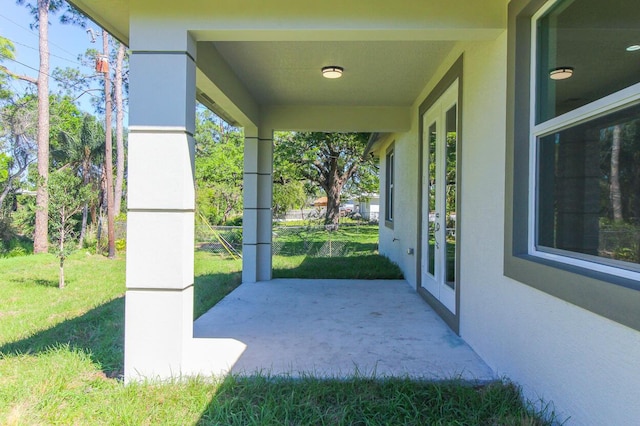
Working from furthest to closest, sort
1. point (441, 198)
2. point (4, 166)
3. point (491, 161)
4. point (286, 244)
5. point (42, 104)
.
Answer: point (4, 166) → point (42, 104) → point (286, 244) → point (441, 198) → point (491, 161)

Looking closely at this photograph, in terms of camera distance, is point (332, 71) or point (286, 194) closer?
point (332, 71)

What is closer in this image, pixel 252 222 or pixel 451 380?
pixel 451 380

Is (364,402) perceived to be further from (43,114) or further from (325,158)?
(325,158)

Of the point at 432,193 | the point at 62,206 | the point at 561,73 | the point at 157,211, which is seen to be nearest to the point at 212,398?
the point at 157,211

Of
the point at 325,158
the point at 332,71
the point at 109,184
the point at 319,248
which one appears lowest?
the point at 319,248

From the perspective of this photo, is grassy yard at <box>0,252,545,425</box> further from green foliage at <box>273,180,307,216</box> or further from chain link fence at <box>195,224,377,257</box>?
green foliage at <box>273,180,307,216</box>

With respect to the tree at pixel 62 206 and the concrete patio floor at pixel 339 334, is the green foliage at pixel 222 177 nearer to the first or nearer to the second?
the tree at pixel 62 206

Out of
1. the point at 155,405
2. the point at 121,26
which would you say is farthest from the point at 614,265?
the point at 121,26

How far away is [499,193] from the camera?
3004 mm

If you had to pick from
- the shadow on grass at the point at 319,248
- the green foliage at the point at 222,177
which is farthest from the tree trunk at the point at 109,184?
the green foliage at the point at 222,177

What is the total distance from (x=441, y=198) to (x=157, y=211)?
314 cm

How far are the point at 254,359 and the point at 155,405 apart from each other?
88 cm

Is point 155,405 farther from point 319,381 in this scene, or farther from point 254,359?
point 319,381

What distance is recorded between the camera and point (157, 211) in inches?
115
